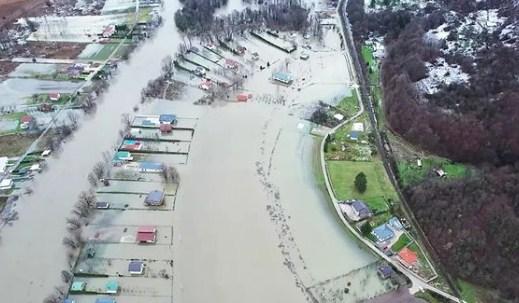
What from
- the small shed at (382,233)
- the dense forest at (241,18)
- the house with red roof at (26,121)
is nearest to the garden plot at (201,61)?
the dense forest at (241,18)

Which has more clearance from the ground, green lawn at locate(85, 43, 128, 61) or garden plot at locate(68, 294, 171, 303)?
green lawn at locate(85, 43, 128, 61)

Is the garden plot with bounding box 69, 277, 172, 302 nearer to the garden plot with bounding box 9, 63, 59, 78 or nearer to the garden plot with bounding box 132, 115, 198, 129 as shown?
the garden plot with bounding box 132, 115, 198, 129

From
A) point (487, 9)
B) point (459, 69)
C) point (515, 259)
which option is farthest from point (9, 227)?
point (487, 9)

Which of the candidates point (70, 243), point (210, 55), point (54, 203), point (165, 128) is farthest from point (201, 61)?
point (70, 243)

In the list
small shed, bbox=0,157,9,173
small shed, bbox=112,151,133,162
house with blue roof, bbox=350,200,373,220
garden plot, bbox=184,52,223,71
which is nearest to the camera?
house with blue roof, bbox=350,200,373,220

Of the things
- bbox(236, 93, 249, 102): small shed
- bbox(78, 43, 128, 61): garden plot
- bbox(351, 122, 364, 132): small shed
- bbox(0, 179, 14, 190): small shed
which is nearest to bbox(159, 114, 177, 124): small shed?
bbox(236, 93, 249, 102): small shed

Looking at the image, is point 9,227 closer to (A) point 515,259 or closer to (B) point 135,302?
(B) point 135,302

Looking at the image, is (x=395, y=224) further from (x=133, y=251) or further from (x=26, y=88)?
(x=26, y=88)
